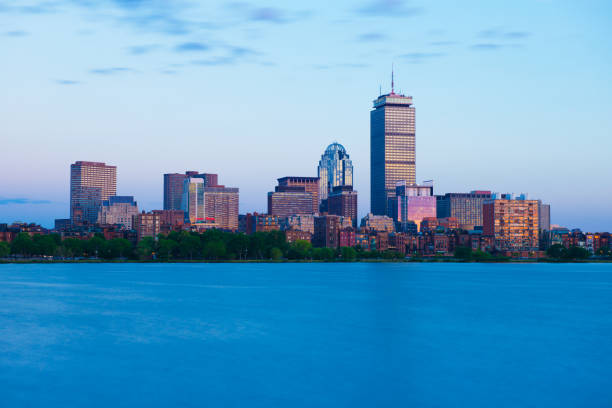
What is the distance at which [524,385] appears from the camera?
38.6m

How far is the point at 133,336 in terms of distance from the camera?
181ft

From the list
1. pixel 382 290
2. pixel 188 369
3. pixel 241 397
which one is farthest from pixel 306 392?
pixel 382 290

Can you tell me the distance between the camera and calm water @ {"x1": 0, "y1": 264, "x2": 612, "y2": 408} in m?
36.3

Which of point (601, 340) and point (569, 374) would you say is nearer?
point (569, 374)

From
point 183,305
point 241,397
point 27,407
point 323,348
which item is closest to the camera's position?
point 27,407

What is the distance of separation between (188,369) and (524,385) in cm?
1991

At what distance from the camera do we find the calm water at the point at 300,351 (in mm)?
36312

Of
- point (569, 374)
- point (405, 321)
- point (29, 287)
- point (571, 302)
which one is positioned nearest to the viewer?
point (569, 374)

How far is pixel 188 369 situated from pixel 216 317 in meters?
25.6

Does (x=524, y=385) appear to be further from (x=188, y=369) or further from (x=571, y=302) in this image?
(x=571, y=302)

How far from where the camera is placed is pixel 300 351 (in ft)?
162

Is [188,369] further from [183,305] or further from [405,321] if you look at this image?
[183,305]

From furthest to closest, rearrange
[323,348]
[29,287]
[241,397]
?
[29,287] → [323,348] → [241,397]

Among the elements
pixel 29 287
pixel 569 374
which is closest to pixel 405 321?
pixel 569 374
